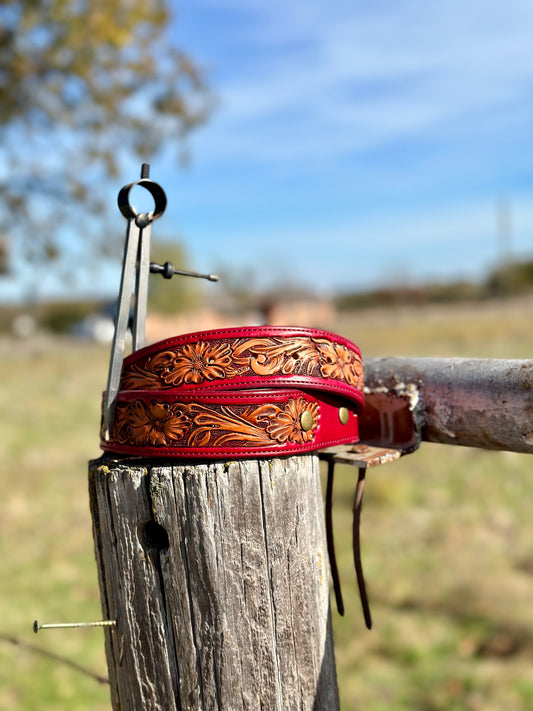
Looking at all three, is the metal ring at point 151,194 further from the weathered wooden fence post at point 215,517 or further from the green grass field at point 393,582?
the green grass field at point 393,582

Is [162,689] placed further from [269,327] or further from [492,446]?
[492,446]

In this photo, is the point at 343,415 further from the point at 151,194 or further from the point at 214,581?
the point at 151,194

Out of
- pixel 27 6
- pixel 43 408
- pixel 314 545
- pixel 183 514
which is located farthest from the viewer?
pixel 43 408

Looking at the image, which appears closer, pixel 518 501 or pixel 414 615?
pixel 414 615

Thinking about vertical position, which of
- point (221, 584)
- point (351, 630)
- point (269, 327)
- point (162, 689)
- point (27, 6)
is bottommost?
point (351, 630)

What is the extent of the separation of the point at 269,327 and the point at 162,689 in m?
0.83

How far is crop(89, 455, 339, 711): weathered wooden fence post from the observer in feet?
4.43

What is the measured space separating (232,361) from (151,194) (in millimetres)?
448

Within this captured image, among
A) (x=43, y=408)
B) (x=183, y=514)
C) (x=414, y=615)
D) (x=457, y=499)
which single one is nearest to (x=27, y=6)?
(x=43, y=408)

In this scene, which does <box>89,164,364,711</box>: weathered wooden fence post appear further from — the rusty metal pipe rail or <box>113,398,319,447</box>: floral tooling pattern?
the rusty metal pipe rail

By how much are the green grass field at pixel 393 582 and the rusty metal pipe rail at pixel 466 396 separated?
1.12m

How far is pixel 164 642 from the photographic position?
4.55 ft

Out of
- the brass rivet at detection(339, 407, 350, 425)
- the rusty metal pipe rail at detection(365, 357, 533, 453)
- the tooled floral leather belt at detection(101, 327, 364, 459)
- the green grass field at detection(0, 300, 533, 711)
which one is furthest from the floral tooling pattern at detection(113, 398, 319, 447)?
the green grass field at detection(0, 300, 533, 711)

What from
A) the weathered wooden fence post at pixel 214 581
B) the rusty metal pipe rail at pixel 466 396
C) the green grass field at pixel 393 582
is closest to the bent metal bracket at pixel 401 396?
the rusty metal pipe rail at pixel 466 396
